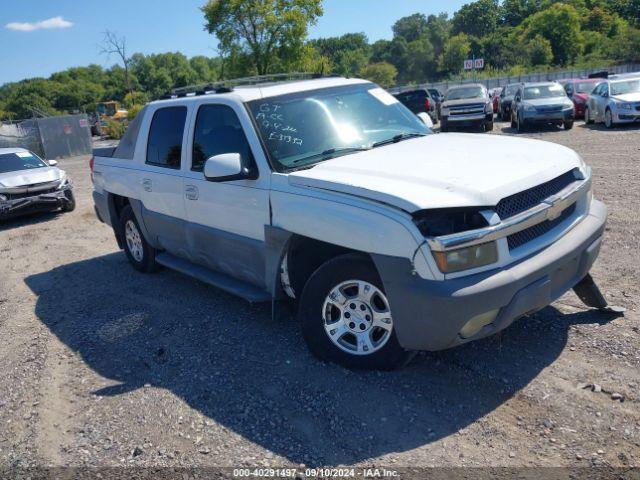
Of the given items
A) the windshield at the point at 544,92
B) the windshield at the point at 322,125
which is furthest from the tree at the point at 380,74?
the windshield at the point at 322,125

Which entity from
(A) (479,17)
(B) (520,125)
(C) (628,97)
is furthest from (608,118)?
(A) (479,17)

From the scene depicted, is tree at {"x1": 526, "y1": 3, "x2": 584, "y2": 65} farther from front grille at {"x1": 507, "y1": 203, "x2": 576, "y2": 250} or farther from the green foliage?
front grille at {"x1": 507, "y1": 203, "x2": 576, "y2": 250}

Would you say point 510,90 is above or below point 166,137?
below

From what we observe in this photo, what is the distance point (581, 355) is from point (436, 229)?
5.07 feet

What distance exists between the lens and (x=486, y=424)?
3.26 m

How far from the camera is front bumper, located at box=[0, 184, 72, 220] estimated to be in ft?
35.5

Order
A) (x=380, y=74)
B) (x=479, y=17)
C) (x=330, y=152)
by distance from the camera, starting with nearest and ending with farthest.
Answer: (x=330, y=152) < (x=380, y=74) < (x=479, y=17)

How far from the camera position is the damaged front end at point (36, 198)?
35.6ft

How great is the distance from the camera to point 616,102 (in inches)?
667

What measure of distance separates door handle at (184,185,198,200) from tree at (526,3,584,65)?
278 feet

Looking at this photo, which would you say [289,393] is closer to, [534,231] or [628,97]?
[534,231]

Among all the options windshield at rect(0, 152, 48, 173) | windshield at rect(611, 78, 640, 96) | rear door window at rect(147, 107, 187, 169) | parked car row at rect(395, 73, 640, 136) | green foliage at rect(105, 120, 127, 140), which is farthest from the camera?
green foliage at rect(105, 120, 127, 140)

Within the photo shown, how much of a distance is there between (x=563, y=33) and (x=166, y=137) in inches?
3479

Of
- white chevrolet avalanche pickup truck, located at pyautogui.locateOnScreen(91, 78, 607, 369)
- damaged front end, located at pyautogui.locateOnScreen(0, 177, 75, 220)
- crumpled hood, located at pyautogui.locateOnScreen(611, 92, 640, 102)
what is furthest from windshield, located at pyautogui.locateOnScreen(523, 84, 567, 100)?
white chevrolet avalanche pickup truck, located at pyautogui.locateOnScreen(91, 78, 607, 369)
